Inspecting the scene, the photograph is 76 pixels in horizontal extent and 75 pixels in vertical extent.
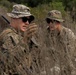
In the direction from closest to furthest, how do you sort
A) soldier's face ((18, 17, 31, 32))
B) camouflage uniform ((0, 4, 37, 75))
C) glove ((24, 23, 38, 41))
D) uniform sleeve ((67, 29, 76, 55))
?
camouflage uniform ((0, 4, 37, 75)) → glove ((24, 23, 38, 41)) → soldier's face ((18, 17, 31, 32)) → uniform sleeve ((67, 29, 76, 55))

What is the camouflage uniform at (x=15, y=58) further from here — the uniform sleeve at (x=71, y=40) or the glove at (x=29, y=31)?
the uniform sleeve at (x=71, y=40)

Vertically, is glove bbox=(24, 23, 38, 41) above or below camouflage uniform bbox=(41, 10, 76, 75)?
above

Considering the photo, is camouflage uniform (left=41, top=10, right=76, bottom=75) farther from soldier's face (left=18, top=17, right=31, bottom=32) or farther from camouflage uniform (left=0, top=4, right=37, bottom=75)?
soldier's face (left=18, top=17, right=31, bottom=32)

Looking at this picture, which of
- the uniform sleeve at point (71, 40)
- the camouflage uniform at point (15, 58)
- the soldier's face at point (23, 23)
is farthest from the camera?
the uniform sleeve at point (71, 40)

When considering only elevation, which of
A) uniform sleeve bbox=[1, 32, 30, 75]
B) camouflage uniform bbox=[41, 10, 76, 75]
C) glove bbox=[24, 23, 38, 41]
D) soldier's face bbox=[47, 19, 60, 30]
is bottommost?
soldier's face bbox=[47, 19, 60, 30]

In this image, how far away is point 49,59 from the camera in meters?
4.62

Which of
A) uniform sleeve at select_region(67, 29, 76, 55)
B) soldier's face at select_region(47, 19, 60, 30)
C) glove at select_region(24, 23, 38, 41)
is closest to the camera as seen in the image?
glove at select_region(24, 23, 38, 41)

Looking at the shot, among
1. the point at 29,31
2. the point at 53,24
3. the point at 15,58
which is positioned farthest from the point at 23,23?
the point at 53,24

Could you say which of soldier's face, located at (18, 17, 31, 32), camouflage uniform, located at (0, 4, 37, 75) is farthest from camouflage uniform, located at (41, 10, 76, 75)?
soldier's face, located at (18, 17, 31, 32)

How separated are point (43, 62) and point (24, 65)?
20cm

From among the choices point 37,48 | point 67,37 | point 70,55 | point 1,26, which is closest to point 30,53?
point 37,48

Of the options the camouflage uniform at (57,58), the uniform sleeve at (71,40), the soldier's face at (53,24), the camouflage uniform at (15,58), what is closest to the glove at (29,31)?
the camouflage uniform at (15,58)

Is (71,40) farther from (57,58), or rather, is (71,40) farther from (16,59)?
(16,59)

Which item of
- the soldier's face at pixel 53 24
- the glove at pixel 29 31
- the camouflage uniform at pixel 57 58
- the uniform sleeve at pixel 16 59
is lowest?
the soldier's face at pixel 53 24
